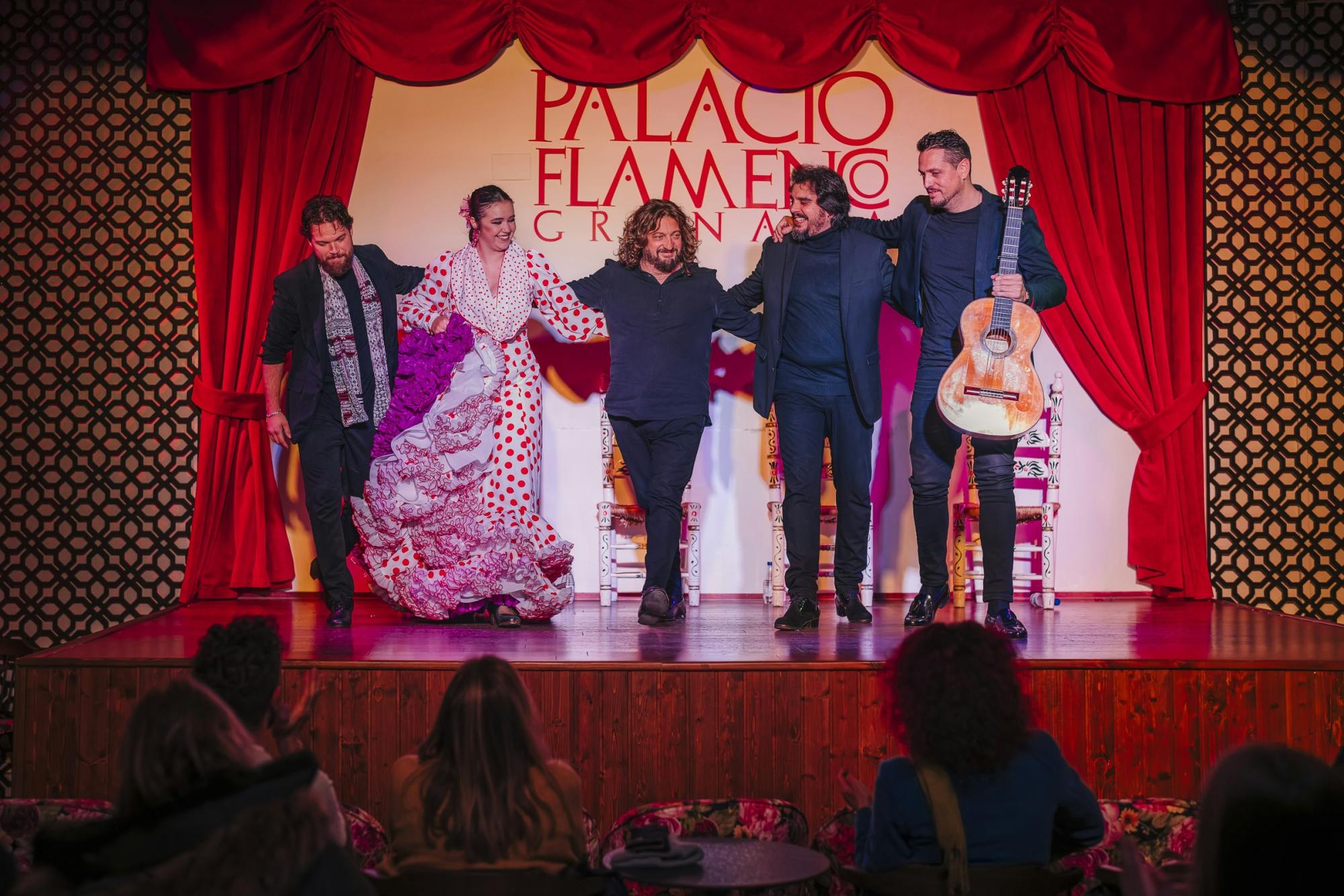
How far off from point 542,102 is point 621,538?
7.77 feet

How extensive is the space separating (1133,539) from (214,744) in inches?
222

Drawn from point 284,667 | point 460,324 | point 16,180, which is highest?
point 16,180

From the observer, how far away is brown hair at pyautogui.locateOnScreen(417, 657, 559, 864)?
8.62ft

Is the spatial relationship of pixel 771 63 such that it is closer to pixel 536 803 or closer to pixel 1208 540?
pixel 1208 540

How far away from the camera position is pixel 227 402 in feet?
21.9

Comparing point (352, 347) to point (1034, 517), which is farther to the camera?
point (1034, 517)

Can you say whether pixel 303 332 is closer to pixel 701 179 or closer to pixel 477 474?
pixel 477 474

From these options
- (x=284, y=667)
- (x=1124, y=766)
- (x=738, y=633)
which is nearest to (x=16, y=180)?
(x=284, y=667)

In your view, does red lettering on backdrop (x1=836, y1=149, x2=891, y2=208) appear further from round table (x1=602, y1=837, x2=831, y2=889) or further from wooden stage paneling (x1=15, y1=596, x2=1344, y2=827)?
round table (x1=602, y1=837, x2=831, y2=889)

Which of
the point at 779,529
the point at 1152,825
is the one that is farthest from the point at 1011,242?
the point at 1152,825

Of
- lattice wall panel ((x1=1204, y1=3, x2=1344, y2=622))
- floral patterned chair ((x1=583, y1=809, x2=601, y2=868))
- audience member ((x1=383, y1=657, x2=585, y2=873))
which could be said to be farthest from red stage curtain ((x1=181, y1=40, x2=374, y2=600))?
lattice wall panel ((x1=1204, y1=3, x2=1344, y2=622))

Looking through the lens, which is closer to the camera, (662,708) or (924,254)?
(662,708)

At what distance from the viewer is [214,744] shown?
221 cm

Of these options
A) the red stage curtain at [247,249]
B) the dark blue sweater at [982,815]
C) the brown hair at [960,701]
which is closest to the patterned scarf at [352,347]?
the red stage curtain at [247,249]
